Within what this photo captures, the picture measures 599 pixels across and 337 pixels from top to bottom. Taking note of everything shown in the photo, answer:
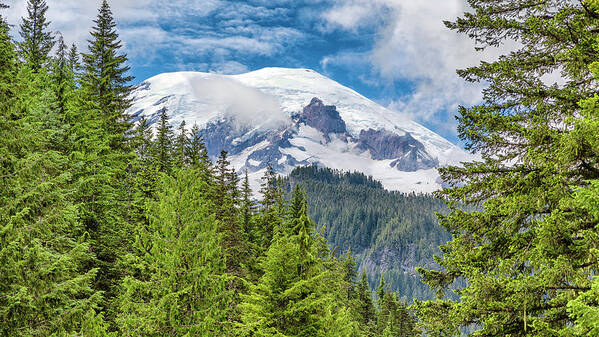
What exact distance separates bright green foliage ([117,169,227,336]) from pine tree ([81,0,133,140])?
12.8m

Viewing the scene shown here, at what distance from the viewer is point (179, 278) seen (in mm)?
11914

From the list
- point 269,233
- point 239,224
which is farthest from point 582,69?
point 239,224

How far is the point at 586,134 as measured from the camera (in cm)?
584

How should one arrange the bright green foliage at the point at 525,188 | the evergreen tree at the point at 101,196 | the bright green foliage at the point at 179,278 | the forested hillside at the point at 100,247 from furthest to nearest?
the evergreen tree at the point at 101,196, the bright green foliage at the point at 179,278, the forested hillside at the point at 100,247, the bright green foliage at the point at 525,188

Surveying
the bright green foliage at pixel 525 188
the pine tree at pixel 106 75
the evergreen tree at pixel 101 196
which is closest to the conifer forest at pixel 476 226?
the bright green foliage at pixel 525 188

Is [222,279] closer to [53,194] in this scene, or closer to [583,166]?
[53,194]

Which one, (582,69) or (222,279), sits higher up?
(582,69)

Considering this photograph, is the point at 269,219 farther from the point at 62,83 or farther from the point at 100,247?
the point at 62,83

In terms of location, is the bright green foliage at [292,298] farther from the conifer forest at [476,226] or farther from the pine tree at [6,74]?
the pine tree at [6,74]

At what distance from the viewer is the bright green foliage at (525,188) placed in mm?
6250

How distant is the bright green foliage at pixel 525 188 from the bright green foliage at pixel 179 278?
21.8 feet

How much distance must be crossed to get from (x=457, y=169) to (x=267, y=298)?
9.96 metres

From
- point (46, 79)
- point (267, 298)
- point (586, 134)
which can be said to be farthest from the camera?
point (46, 79)

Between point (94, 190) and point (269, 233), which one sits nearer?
point (94, 190)
